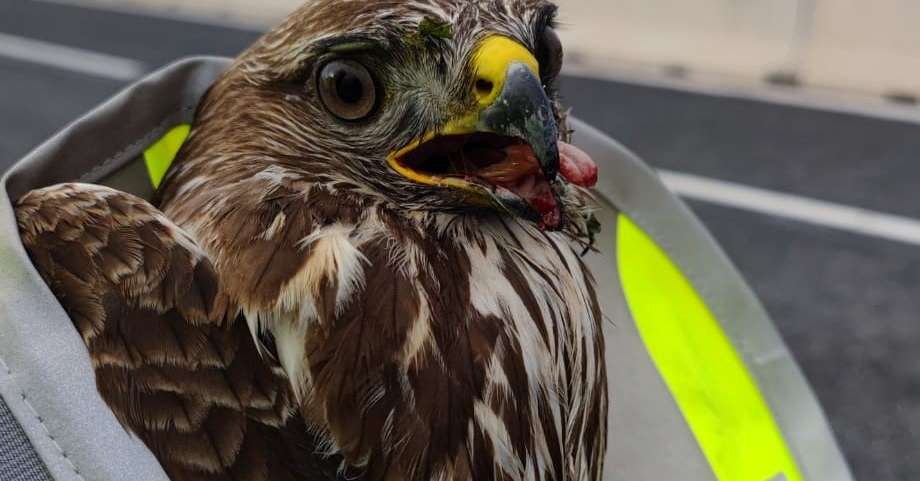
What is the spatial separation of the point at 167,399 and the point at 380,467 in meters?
0.27

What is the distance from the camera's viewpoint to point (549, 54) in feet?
4.44

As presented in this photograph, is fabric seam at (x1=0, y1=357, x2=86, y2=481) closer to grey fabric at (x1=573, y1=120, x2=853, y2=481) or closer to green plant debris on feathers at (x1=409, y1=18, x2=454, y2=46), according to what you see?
green plant debris on feathers at (x1=409, y1=18, x2=454, y2=46)

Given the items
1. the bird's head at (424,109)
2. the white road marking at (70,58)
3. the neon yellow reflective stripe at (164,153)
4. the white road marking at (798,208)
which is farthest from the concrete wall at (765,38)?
the bird's head at (424,109)

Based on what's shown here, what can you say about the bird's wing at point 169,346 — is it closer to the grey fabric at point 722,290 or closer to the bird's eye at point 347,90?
the bird's eye at point 347,90

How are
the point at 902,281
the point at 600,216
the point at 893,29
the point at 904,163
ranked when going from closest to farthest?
the point at 600,216, the point at 902,281, the point at 904,163, the point at 893,29

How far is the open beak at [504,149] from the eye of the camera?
115 centimetres

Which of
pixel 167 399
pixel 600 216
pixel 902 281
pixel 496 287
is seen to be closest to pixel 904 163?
pixel 902 281

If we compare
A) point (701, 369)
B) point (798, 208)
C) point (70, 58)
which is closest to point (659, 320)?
point (701, 369)

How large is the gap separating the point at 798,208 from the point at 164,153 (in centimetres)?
421

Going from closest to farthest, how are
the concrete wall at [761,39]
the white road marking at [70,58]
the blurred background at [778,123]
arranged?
the blurred background at [778,123] → the concrete wall at [761,39] → the white road marking at [70,58]

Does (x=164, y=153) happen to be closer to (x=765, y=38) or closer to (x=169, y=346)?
(x=169, y=346)

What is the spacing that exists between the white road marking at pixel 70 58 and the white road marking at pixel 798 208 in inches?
182

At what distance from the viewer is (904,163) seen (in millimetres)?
5605

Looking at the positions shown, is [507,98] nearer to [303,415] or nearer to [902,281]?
[303,415]
